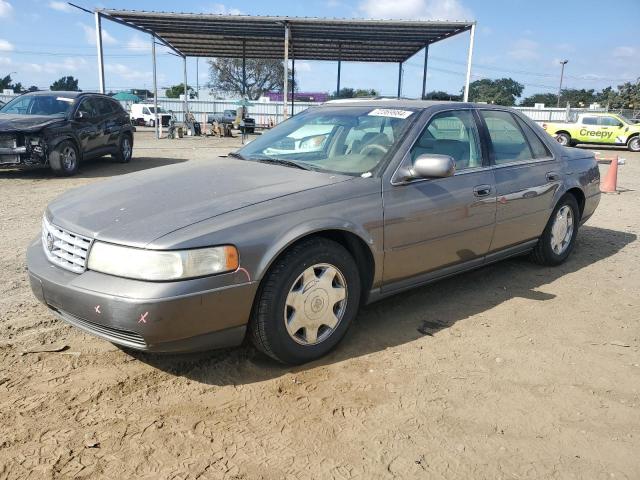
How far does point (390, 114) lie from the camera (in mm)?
3799

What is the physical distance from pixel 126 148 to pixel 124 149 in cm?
13

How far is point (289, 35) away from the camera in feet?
70.9

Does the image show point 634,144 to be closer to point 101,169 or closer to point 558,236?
point 558,236

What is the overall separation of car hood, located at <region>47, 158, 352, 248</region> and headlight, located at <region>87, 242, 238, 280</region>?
58 millimetres

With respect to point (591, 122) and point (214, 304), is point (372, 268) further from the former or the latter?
point (591, 122)

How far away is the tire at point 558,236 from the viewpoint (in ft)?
15.9

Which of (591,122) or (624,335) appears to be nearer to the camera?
(624,335)

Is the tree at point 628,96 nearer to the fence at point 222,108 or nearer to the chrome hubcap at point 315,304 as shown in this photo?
the fence at point 222,108

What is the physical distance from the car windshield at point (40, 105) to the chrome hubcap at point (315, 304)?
9029 millimetres

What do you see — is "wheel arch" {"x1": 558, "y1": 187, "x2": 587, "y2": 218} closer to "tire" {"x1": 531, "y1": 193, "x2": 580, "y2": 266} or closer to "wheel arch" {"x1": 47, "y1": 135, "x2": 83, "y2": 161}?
"tire" {"x1": 531, "y1": 193, "x2": 580, "y2": 266}

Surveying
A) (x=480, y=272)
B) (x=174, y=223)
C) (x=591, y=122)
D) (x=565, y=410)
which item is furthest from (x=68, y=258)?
(x=591, y=122)

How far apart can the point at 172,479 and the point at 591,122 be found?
24482mm

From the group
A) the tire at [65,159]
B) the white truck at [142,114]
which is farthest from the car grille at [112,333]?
the white truck at [142,114]

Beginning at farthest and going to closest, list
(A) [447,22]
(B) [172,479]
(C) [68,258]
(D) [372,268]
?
(A) [447,22] → (D) [372,268] → (C) [68,258] → (B) [172,479]
